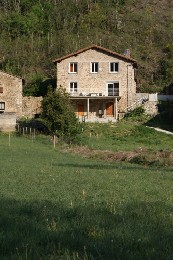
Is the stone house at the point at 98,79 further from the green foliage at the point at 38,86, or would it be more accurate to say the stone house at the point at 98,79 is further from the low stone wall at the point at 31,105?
the green foliage at the point at 38,86

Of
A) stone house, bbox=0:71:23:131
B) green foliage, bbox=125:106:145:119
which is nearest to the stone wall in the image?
green foliage, bbox=125:106:145:119

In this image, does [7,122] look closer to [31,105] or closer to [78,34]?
[31,105]

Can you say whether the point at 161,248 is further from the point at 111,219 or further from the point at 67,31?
the point at 67,31

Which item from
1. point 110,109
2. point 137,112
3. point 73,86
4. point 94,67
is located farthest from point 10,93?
point 137,112

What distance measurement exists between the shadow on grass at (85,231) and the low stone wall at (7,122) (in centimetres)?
3867

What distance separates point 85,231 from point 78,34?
81.5m

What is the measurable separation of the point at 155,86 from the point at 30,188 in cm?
6073

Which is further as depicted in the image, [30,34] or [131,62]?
[30,34]

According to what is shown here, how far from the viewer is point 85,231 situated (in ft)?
25.9

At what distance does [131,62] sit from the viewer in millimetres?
59219

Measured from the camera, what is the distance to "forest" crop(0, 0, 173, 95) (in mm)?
75875

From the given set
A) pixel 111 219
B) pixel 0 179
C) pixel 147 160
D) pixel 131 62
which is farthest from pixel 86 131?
pixel 111 219

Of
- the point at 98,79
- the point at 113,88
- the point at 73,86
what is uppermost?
the point at 98,79

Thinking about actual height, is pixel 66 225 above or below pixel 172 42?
below
